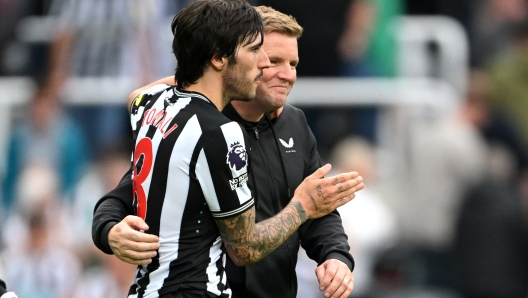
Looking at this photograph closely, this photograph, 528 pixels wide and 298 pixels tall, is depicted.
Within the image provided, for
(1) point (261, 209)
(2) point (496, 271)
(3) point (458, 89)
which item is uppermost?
(1) point (261, 209)

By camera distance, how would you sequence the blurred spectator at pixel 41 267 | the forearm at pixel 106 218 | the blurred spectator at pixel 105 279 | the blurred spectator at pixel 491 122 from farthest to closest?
1. the blurred spectator at pixel 491 122
2. the blurred spectator at pixel 41 267
3. the blurred spectator at pixel 105 279
4. the forearm at pixel 106 218

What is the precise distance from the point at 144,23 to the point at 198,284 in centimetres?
589

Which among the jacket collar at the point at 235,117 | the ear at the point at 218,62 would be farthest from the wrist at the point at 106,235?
the jacket collar at the point at 235,117

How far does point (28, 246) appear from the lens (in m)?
9.34

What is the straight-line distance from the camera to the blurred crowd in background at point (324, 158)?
9398 millimetres

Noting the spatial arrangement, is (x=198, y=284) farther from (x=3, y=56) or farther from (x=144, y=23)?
(x=3, y=56)

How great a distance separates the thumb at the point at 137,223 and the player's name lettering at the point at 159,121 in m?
0.36

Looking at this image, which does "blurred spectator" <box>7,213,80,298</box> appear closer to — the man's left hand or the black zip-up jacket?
the black zip-up jacket

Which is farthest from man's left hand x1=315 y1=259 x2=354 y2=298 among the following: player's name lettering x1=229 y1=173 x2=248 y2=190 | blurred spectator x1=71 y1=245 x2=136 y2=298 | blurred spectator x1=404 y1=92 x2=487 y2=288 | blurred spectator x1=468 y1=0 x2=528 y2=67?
blurred spectator x1=468 y1=0 x2=528 y2=67

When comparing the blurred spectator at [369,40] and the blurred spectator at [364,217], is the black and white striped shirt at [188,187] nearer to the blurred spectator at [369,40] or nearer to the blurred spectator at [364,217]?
the blurred spectator at [364,217]

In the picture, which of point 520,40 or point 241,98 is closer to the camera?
point 241,98

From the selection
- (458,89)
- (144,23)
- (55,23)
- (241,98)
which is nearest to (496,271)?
(458,89)

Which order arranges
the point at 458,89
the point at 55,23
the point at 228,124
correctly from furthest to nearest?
the point at 458,89 → the point at 55,23 → the point at 228,124

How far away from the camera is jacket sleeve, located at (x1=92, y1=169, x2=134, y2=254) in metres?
4.34
